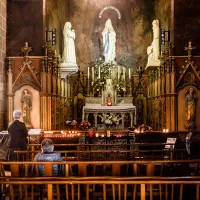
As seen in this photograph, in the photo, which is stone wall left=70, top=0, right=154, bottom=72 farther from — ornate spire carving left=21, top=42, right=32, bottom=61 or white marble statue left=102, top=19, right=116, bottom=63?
ornate spire carving left=21, top=42, right=32, bottom=61

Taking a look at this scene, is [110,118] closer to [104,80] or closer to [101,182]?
[104,80]

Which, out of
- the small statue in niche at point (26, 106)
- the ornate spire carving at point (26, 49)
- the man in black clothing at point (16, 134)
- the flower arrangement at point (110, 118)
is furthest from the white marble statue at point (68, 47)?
the man in black clothing at point (16, 134)

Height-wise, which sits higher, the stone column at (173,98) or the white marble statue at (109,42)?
the white marble statue at (109,42)

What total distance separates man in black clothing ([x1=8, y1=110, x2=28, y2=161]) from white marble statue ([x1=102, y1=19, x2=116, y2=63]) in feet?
39.6

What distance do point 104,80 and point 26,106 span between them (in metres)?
6.54

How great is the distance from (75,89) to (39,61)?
632 centimetres

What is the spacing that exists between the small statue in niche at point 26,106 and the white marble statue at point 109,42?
725 centimetres

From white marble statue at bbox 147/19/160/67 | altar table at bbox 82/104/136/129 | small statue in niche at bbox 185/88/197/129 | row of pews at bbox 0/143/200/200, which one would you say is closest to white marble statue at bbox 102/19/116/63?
white marble statue at bbox 147/19/160/67

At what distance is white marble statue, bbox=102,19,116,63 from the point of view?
21.4m

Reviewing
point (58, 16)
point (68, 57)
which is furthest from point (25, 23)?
point (58, 16)

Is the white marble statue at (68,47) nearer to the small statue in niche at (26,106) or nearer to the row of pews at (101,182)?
the small statue in niche at (26,106)

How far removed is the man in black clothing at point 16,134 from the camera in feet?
31.7

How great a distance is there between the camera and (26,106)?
14.9 meters

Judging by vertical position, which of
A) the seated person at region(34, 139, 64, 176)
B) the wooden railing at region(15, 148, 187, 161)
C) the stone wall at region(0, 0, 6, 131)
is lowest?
the wooden railing at region(15, 148, 187, 161)
